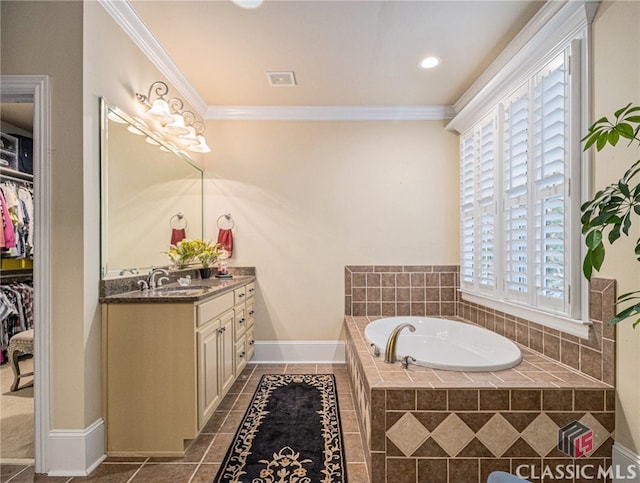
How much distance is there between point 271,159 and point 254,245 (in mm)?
927

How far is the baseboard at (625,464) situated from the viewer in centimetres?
154

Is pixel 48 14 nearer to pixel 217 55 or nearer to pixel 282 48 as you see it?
pixel 217 55

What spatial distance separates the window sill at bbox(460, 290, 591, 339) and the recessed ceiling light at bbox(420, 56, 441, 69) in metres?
1.95

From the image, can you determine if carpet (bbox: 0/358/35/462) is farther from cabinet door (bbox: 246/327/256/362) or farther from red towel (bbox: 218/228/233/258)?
red towel (bbox: 218/228/233/258)

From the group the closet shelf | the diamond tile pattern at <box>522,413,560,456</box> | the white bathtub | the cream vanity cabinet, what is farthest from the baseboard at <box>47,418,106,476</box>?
the closet shelf

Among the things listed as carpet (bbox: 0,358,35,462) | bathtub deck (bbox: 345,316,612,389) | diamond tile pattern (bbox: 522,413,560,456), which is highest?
bathtub deck (bbox: 345,316,612,389)

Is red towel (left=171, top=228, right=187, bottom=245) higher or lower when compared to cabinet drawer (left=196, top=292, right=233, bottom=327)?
higher

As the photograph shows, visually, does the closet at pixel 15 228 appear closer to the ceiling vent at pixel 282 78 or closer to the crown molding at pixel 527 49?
the ceiling vent at pixel 282 78

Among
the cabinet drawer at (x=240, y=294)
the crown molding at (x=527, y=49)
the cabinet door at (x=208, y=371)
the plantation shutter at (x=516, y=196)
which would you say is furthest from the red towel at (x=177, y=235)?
the crown molding at (x=527, y=49)

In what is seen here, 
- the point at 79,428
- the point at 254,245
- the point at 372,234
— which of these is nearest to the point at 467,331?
the point at 372,234

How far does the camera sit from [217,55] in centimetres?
259

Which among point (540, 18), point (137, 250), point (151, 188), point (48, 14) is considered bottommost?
point (137, 250)

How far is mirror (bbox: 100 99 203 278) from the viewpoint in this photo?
2.01m

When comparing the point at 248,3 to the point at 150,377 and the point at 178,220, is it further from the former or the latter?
the point at 150,377
